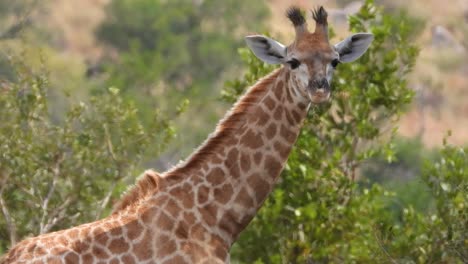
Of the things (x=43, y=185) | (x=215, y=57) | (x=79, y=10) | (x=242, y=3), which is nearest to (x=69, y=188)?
(x=43, y=185)

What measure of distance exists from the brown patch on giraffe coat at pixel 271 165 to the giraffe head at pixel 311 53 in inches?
25.7

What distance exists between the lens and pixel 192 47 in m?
61.3

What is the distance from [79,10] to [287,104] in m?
64.3

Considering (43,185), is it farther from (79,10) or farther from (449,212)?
(79,10)

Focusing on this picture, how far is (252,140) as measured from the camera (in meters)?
10.7

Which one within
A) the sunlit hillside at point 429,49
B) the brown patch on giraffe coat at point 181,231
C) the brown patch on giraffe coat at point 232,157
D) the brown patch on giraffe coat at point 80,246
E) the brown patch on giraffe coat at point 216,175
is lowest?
the sunlit hillside at point 429,49

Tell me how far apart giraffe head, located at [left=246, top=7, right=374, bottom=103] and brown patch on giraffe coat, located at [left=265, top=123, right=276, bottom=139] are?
411 mm

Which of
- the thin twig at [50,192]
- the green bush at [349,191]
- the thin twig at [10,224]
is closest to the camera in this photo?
the green bush at [349,191]

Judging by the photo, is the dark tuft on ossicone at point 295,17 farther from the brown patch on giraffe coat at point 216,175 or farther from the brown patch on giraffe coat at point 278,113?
the brown patch on giraffe coat at point 216,175

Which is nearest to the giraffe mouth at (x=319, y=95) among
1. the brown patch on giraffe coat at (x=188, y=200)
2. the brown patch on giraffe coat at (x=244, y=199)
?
the brown patch on giraffe coat at (x=244, y=199)

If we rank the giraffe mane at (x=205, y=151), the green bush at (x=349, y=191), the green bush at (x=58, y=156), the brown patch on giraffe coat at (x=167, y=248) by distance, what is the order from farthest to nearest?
the green bush at (x=58, y=156) < the green bush at (x=349, y=191) < the giraffe mane at (x=205, y=151) < the brown patch on giraffe coat at (x=167, y=248)

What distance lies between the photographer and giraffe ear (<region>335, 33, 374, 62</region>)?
445 inches

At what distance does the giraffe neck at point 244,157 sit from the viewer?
34.3ft

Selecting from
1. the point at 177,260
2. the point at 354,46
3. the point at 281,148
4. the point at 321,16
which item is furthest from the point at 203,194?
the point at 354,46
